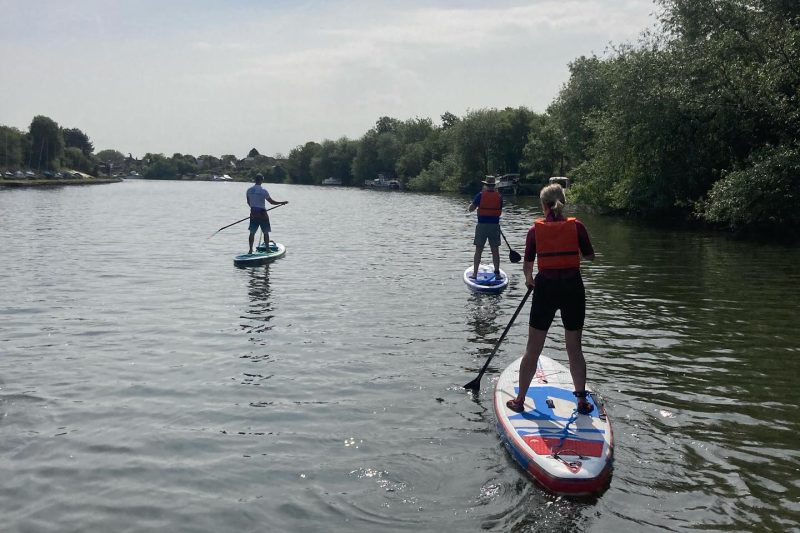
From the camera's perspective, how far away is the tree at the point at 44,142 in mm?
132875

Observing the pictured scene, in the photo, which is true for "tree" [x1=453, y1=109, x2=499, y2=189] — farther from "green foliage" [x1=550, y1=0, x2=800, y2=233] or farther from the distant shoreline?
the distant shoreline

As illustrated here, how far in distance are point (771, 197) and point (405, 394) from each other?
69.8ft

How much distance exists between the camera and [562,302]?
24.2 ft

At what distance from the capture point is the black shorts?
7.34 meters

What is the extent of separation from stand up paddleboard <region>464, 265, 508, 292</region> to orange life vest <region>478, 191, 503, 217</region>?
1.60 metres

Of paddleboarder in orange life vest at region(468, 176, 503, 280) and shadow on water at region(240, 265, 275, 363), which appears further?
paddleboarder in orange life vest at region(468, 176, 503, 280)

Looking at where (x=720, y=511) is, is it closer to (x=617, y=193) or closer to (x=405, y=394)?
(x=405, y=394)

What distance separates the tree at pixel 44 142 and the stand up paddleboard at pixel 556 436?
14660 centimetres

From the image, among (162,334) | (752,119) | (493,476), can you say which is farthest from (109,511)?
(752,119)

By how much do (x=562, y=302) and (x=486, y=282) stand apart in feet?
27.9

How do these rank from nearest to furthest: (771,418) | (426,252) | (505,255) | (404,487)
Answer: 1. (404,487)
2. (771,418)
3. (505,255)
4. (426,252)

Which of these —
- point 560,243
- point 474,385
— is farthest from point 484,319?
point 560,243

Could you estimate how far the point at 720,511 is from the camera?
573 centimetres

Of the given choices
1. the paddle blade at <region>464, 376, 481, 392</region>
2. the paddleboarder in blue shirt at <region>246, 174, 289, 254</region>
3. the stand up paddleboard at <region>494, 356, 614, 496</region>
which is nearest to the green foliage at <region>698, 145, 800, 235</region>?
the paddleboarder in blue shirt at <region>246, 174, 289, 254</region>
